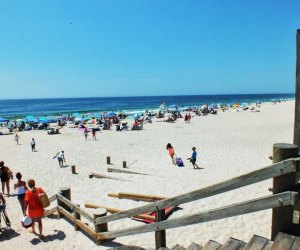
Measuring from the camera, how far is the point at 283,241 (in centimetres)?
240

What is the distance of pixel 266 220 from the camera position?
6.00 meters

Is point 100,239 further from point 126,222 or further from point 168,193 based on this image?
point 168,193

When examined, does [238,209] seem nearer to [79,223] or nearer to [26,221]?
[79,223]

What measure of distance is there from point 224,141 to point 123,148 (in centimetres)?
744

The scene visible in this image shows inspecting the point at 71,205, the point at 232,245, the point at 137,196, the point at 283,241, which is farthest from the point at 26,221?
the point at 283,241

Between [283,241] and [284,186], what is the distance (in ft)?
1.64

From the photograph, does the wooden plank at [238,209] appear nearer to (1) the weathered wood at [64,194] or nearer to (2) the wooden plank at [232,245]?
(2) the wooden plank at [232,245]

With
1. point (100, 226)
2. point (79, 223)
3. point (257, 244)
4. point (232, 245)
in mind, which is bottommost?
point (79, 223)

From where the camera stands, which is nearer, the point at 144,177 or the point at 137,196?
the point at 137,196

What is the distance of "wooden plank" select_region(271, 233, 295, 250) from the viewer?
7.77 feet

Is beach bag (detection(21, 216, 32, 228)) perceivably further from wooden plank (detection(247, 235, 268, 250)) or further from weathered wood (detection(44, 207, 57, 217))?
wooden plank (detection(247, 235, 268, 250))

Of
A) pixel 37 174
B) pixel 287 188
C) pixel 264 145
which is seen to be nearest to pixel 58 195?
pixel 287 188

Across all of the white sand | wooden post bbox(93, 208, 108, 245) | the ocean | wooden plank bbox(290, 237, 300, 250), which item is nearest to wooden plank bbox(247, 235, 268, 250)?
wooden plank bbox(290, 237, 300, 250)

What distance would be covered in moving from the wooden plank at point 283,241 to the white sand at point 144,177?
3234 mm
